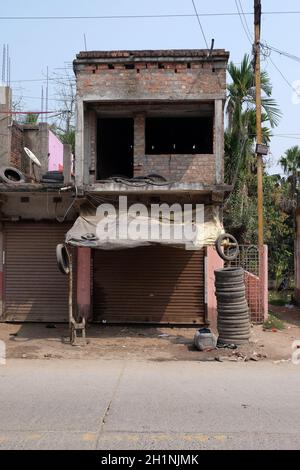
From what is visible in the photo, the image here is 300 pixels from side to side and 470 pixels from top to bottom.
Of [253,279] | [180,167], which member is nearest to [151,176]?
[180,167]

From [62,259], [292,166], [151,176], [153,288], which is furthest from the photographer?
[292,166]

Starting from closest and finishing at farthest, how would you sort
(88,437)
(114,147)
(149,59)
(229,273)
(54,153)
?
(88,437), (229,273), (149,59), (114,147), (54,153)

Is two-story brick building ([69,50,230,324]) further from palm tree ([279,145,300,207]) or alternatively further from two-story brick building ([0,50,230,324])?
palm tree ([279,145,300,207])

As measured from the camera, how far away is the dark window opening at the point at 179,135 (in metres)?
15.9

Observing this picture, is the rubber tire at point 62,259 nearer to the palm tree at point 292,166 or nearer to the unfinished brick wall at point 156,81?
the unfinished brick wall at point 156,81

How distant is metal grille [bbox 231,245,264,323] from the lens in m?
14.5

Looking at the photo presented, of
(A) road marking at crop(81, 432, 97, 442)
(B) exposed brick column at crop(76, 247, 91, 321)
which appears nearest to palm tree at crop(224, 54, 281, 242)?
(B) exposed brick column at crop(76, 247, 91, 321)

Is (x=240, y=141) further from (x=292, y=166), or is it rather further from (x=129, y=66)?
(x=292, y=166)

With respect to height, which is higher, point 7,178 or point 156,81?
point 156,81

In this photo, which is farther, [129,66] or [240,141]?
[240,141]

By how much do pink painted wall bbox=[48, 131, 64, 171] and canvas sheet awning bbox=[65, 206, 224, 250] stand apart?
6.83 meters

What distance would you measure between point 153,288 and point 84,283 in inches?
75.0

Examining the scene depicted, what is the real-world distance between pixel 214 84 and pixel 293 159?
22605 millimetres

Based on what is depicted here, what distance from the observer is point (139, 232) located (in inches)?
463
